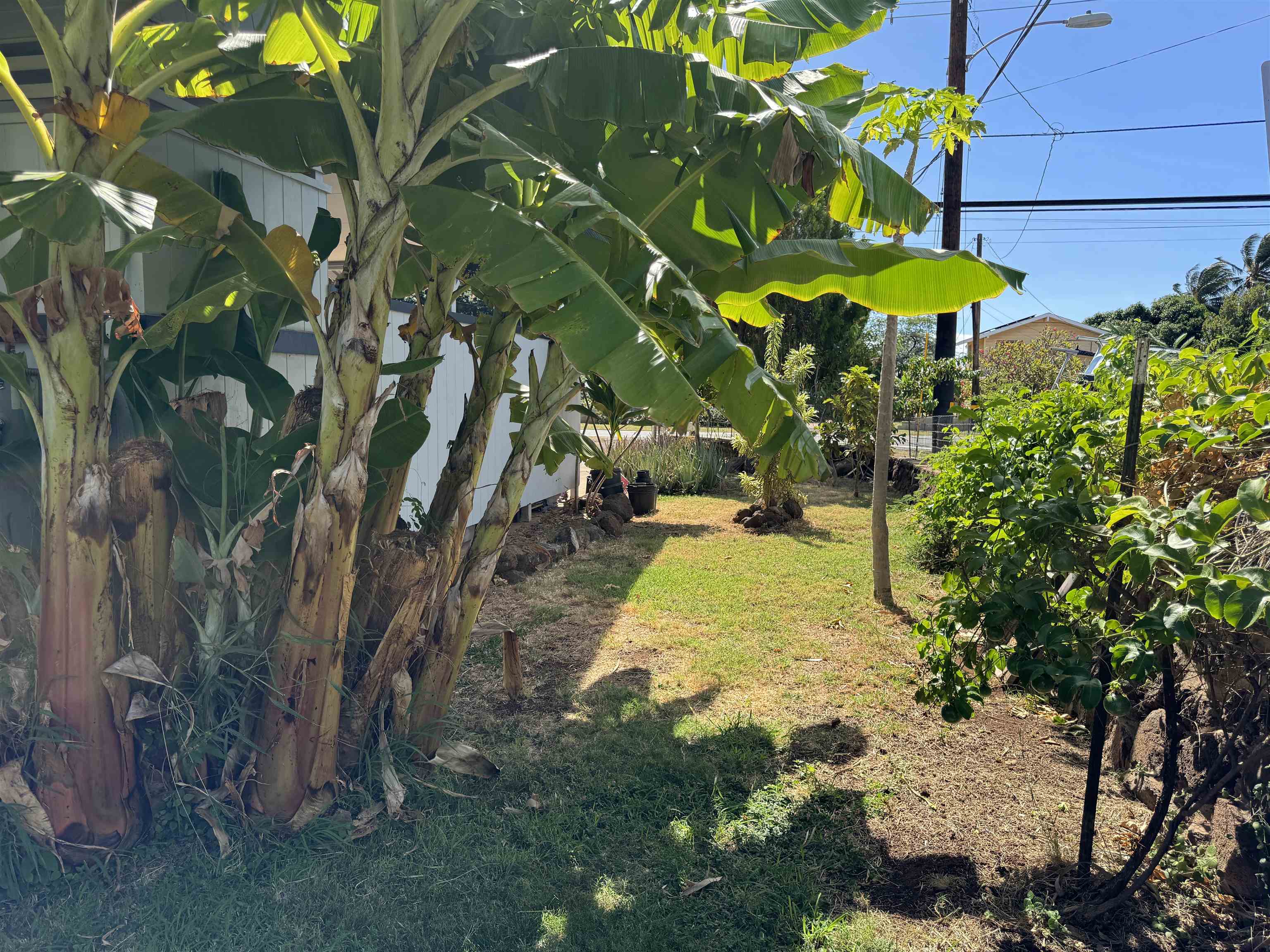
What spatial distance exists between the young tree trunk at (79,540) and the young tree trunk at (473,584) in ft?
4.51

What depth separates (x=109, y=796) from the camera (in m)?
3.26

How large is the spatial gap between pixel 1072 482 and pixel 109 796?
410cm

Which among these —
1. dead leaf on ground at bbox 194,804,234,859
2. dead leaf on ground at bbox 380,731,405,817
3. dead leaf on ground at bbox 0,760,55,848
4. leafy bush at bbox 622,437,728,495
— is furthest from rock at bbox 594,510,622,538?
dead leaf on ground at bbox 0,760,55,848

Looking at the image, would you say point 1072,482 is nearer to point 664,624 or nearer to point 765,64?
point 765,64

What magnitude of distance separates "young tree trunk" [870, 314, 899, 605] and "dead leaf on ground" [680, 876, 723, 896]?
15.3 feet

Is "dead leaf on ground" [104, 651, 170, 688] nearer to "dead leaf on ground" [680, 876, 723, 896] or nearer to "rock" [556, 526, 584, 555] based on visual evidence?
"dead leaf on ground" [680, 876, 723, 896]

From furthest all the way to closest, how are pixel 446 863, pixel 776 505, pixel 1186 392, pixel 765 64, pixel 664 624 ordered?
pixel 776 505
pixel 664 624
pixel 765 64
pixel 446 863
pixel 1186 392

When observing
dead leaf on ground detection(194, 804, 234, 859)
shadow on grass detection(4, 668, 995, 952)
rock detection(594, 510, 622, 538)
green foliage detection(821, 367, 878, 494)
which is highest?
green foliage detection(821, 367, 878, 494)

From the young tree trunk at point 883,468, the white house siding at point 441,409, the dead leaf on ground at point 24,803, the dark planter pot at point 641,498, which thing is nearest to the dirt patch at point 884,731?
the young tree trunk at point 883,468

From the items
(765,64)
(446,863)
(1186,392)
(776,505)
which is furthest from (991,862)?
(776,505)

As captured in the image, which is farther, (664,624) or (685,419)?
(664,624)

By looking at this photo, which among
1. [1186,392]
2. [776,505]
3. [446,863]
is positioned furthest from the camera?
[776,505]

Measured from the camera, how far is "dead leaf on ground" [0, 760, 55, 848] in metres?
3.09

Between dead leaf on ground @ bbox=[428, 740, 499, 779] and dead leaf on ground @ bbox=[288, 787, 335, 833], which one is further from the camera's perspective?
dead leaf on ground @ bbox=[428, 740, 499, 779]
